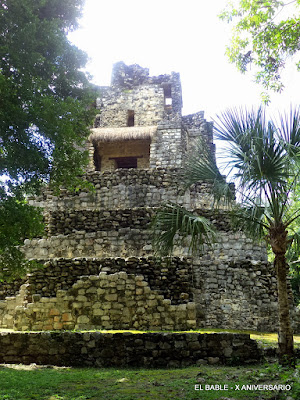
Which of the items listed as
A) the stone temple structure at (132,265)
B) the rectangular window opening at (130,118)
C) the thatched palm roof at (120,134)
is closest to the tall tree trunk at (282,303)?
the stone temple structure at (132,265)

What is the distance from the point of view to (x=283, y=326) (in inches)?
239

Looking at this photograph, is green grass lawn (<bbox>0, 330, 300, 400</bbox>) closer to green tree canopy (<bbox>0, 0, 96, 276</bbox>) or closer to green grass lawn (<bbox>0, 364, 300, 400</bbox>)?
green grass lawn (<bbox>0, 364, 300, 400</bbox>)

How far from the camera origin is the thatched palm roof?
15.6 m

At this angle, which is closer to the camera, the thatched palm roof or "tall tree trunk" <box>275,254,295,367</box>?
"tall tree trunk" <box>275,254,295,367</box>

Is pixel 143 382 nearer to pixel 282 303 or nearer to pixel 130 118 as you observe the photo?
pixel 282 303

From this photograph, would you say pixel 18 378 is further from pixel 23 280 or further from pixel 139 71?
pixel 139 71

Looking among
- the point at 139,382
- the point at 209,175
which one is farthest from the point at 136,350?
the point at 209,175

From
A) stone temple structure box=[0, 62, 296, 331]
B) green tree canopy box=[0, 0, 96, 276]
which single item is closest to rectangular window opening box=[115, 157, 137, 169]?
stone temple structure box=[0, 62, 296, 331]

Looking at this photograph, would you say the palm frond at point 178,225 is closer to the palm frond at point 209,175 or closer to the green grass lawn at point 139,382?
the palm frond at point 209,175

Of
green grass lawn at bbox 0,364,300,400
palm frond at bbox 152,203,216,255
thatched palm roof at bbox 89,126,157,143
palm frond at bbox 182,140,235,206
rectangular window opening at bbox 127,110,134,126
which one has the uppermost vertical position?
rectangular window opening at bbox 127,110,134,126

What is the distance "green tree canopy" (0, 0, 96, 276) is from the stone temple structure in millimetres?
2591

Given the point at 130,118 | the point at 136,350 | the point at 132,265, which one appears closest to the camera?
the point at 136,350

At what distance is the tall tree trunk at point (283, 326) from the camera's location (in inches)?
231

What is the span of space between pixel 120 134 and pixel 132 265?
787 cm
